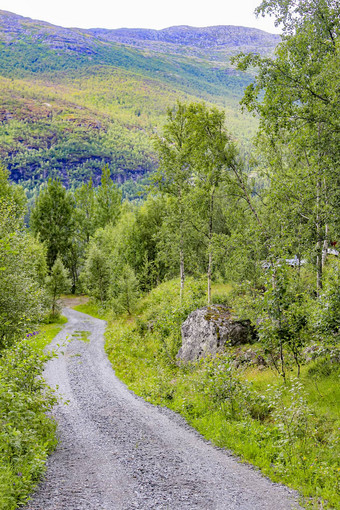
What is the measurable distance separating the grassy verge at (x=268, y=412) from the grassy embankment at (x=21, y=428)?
580 centimetres

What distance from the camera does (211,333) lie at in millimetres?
18453

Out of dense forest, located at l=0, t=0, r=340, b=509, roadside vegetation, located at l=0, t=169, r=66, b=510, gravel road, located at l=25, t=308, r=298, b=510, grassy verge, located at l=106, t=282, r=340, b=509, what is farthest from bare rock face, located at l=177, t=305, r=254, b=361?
roadside vegetation, located at l=0, t=169, r=66, b=510

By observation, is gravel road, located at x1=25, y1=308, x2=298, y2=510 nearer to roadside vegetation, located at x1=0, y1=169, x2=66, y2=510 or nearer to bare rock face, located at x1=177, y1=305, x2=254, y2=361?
roadside vegetation, located at x1=0, y1=169, x2=66, y2=510

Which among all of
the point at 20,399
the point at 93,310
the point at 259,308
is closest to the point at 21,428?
the point at 20,399

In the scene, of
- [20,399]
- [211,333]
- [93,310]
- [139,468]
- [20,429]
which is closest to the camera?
[20,429]

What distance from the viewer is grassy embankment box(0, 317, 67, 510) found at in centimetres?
721

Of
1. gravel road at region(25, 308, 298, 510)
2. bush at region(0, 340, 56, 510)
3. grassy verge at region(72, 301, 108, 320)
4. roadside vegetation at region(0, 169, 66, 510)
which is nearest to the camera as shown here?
bush at region(0, 340, 56, 510)

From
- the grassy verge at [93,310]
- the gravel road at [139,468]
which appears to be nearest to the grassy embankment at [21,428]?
the gravel road at [139,468]

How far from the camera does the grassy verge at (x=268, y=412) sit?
8.37 meters

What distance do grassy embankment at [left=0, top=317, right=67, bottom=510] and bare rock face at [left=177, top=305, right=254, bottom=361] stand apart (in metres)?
9.08

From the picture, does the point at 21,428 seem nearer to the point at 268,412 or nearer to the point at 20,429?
the point at 20,429

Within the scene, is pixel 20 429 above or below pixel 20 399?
Result: below

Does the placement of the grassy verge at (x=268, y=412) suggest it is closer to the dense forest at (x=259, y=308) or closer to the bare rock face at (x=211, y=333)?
the dense forest at (x=259, y=308)

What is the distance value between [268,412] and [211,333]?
22.6ft
